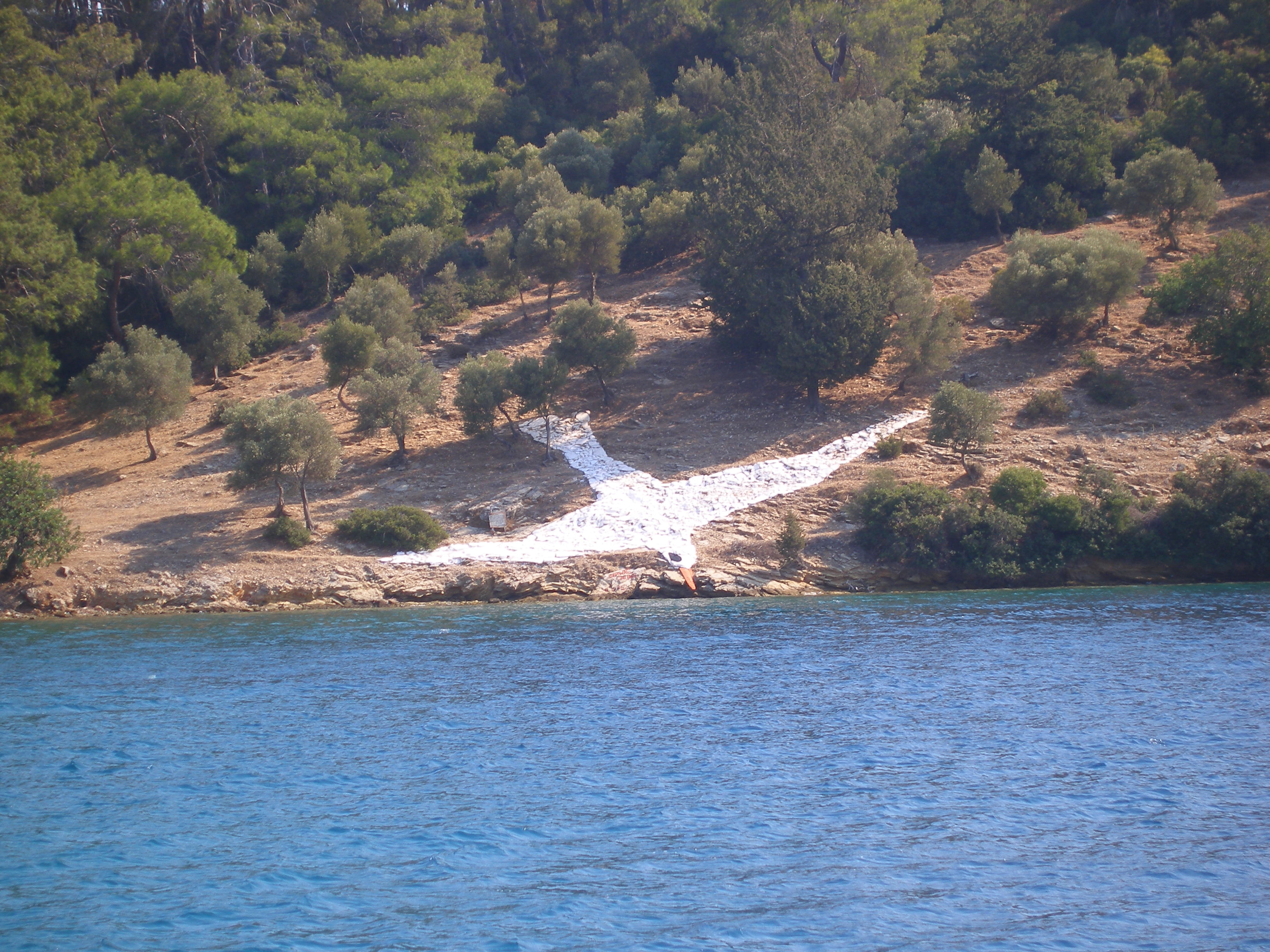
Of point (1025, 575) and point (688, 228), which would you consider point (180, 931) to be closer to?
point (1025, 575)

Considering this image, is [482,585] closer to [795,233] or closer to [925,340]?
[795,233]

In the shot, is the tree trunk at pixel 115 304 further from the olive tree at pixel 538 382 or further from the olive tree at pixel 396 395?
the olive tree at pixel 538 382

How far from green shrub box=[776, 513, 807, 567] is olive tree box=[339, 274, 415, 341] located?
67.4 feet

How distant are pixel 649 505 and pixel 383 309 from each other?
1759 cm

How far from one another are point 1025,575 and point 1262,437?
9717 millimetres

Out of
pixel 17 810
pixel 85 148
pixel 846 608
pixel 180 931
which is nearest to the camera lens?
pixel 180 931

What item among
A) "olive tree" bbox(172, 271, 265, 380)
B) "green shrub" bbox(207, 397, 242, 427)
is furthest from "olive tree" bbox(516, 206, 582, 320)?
"green shrub" bbox(207, 397, 242, 427)

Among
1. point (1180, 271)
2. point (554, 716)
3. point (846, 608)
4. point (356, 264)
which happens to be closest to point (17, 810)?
point (554, 716)

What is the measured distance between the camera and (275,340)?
1783 inches

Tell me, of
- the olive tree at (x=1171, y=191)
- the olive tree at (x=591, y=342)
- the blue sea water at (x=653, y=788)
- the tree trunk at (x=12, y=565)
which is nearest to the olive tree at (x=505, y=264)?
the olive tree at (x=591, y=342)

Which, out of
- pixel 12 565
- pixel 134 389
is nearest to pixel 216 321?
pixel 134 389

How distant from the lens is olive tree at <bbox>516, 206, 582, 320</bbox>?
43.2 metres

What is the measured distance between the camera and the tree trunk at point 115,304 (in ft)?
135

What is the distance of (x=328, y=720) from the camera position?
17219mm
